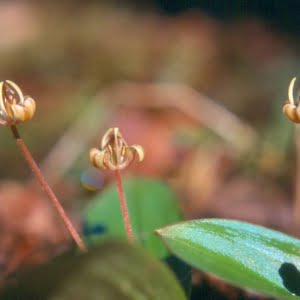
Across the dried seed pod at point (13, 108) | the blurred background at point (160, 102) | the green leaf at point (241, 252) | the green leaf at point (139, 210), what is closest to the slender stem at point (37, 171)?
the dried seed pod at point (13, 108)

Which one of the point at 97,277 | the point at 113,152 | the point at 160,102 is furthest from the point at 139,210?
the point at 160,102

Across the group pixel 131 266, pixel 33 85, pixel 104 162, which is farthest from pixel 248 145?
pixel 131 266

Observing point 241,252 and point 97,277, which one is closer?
point 97,277

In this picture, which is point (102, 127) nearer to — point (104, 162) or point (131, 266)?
point (104, 162)

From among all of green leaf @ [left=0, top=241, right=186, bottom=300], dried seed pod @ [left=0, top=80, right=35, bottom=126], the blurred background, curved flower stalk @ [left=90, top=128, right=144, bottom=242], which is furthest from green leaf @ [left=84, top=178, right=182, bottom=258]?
green leaf @ [left=0, top=241, right=186, bottom=300]

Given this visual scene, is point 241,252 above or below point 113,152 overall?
below

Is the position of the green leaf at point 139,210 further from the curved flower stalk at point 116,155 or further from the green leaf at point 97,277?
the green leaf at point 97,277

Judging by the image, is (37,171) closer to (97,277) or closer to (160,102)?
(97,277)

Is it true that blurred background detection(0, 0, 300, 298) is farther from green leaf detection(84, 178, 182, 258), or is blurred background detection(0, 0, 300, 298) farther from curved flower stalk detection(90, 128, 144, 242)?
curved flower stalk detection(90, 128, 144, 242)
